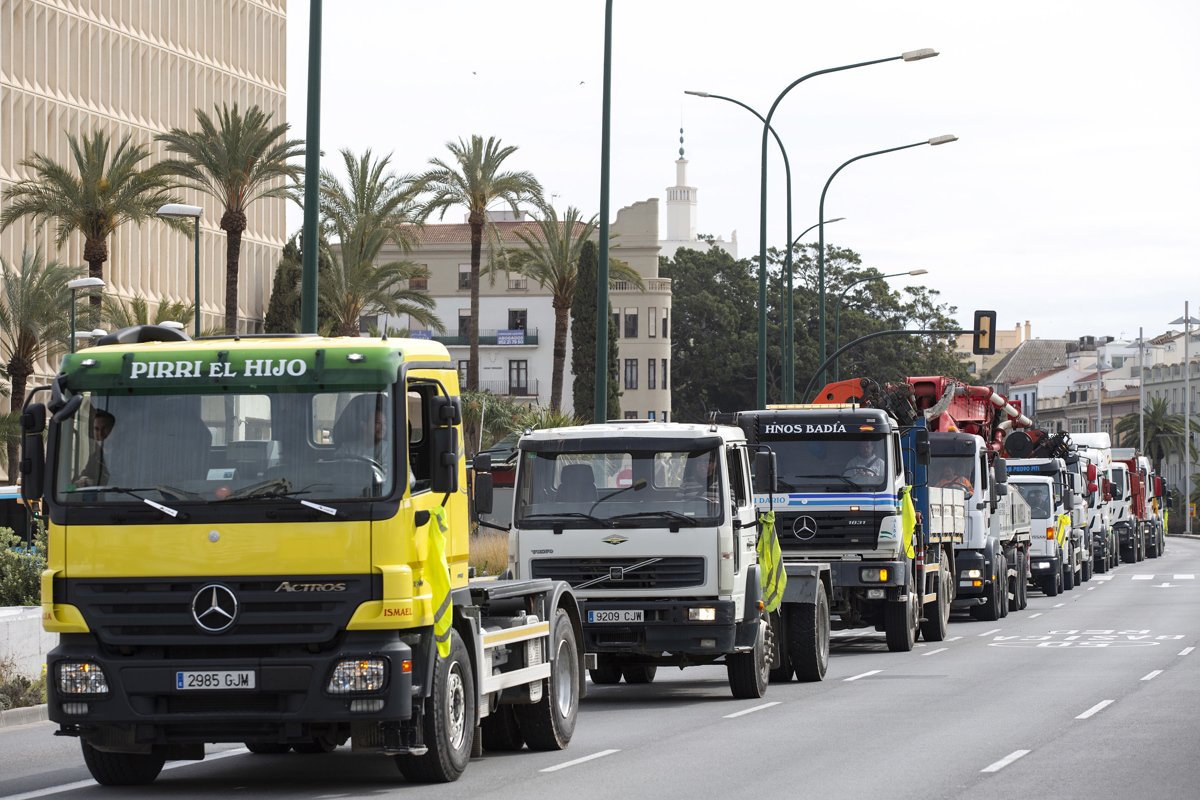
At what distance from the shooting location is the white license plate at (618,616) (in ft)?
51.3

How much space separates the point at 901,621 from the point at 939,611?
3.12 metres

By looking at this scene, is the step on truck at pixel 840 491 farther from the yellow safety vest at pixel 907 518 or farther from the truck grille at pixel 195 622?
the truck grille at pixel 195 622

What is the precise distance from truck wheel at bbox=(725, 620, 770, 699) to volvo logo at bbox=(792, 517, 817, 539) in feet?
12.2

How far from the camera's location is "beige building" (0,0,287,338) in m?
65.4

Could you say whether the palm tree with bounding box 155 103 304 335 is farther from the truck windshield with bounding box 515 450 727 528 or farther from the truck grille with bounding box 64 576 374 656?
the truck grille with bounding box 64 576 374 656

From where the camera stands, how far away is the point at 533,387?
310 ft

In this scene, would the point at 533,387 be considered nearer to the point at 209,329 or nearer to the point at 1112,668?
the point at 209,329

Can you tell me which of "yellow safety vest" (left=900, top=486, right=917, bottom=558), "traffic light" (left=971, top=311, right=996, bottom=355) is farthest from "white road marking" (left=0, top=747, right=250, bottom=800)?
"traffic light" (left=971, top=311, right=996, bottom=355)

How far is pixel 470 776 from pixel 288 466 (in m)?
2.64

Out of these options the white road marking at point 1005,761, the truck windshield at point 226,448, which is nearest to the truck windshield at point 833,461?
the white road marking at point 1005,761

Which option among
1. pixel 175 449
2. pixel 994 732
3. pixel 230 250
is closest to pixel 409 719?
pixel 175 449

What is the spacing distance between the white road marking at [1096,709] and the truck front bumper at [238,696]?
23.8ft

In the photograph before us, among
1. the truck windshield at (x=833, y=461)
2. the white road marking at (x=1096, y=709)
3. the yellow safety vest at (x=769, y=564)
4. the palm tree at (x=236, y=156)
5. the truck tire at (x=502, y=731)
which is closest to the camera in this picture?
the truck tire at (x=502, y=731)

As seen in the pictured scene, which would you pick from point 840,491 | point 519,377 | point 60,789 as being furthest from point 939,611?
point 519,377
